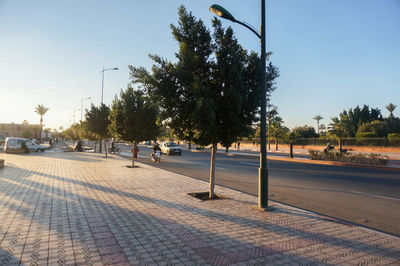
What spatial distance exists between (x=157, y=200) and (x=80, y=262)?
3.79 m

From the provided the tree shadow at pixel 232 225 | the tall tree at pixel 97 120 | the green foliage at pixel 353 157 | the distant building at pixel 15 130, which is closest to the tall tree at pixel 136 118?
the tree shadow at pixel 232 225

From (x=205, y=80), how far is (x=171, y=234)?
14.2ft

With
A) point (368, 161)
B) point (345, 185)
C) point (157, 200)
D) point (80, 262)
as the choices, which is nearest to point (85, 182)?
point (157, 200)

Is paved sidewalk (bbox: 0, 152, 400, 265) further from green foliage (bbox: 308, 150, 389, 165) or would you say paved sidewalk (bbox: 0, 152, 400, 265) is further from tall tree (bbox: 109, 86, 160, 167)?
green foliage (bbox: 308, 150, 389, 165)

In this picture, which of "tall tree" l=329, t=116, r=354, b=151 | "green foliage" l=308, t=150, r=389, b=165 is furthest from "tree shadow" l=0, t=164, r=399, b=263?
"tall tree" l=329, t=116, r=354, b=151

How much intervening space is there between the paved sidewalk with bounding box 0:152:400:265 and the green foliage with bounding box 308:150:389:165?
55.2ft

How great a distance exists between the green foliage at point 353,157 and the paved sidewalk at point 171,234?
55.2 feet

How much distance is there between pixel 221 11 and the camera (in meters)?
6.24

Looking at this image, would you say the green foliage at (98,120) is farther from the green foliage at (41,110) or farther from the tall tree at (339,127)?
the green foliage at (41,110)

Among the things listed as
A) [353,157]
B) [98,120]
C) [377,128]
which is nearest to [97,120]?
[98,120]

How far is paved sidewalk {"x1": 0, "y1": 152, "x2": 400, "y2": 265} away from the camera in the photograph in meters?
3.73

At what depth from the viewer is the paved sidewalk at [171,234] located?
373 centimetres

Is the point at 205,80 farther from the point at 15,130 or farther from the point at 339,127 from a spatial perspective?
the point at 15,130

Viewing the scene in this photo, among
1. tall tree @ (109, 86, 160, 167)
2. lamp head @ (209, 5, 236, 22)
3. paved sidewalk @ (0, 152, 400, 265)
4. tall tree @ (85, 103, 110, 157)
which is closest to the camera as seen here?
paved sidewalk @ (0, 152, 400, 265)
